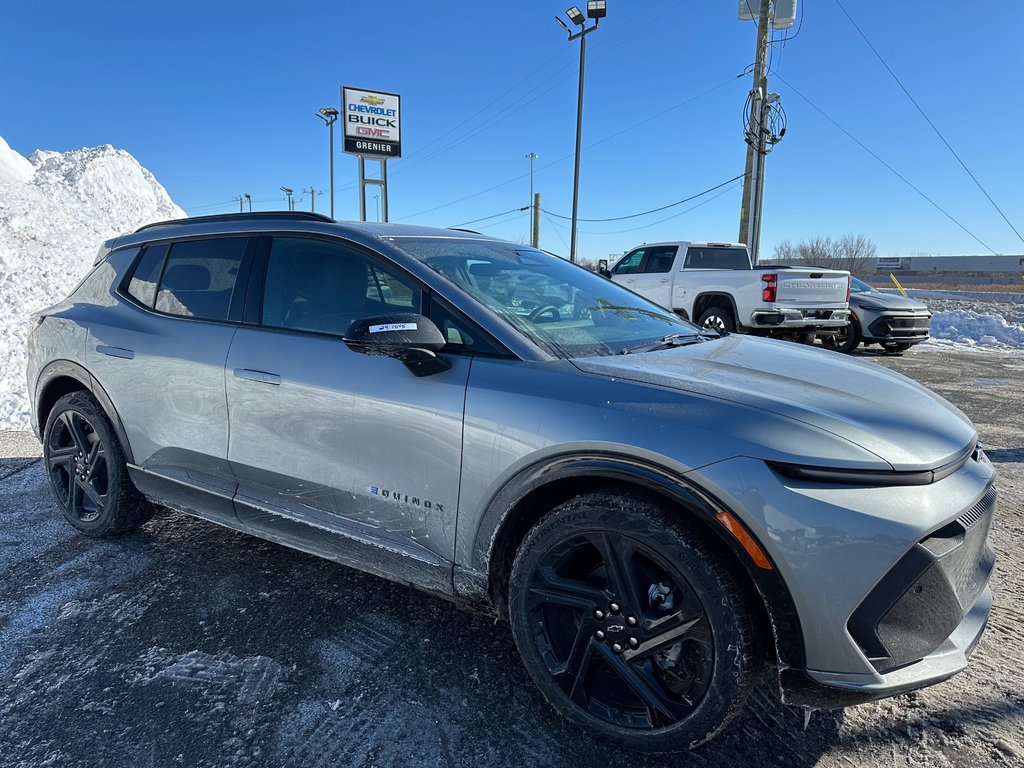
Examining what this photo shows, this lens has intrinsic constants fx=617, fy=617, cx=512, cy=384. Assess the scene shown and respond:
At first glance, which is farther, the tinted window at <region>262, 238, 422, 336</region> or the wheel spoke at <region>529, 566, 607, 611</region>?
the tinted window at <region>262, 238, 422, 336</region>

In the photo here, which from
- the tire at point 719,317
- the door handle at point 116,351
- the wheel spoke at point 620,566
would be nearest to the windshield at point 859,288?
the tire at point 719,317

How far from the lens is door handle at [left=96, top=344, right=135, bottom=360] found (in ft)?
10.5

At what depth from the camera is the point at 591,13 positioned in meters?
18.5

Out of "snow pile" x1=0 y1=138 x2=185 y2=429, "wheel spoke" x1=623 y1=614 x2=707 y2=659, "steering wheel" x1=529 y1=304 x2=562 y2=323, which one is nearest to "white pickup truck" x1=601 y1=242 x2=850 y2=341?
"steering wheel" x1=529 y1=304 x2=562 y2=323

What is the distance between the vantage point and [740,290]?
10117 millimetres

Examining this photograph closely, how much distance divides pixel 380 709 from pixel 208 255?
7.77 ft

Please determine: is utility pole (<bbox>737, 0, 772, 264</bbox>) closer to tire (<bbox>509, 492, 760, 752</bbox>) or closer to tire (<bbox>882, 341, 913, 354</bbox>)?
tire (<bbox>882, 341, 913, 354</bbox>)

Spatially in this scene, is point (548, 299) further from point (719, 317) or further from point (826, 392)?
point (719, 317)

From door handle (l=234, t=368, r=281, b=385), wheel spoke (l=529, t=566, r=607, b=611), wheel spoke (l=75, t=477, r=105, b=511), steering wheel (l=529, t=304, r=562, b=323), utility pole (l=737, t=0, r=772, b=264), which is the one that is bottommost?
wheel spoke (l=75, t=477, r=105, b=511)

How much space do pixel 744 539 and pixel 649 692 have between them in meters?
0.60

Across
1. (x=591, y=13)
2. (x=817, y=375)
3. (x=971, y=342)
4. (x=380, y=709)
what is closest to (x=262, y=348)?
(x=380, y=709)

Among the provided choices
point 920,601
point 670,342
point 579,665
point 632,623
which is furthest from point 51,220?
point 920,601

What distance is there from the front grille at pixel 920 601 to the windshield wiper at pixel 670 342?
1.16m

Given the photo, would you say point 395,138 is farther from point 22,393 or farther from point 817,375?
point 817,375
